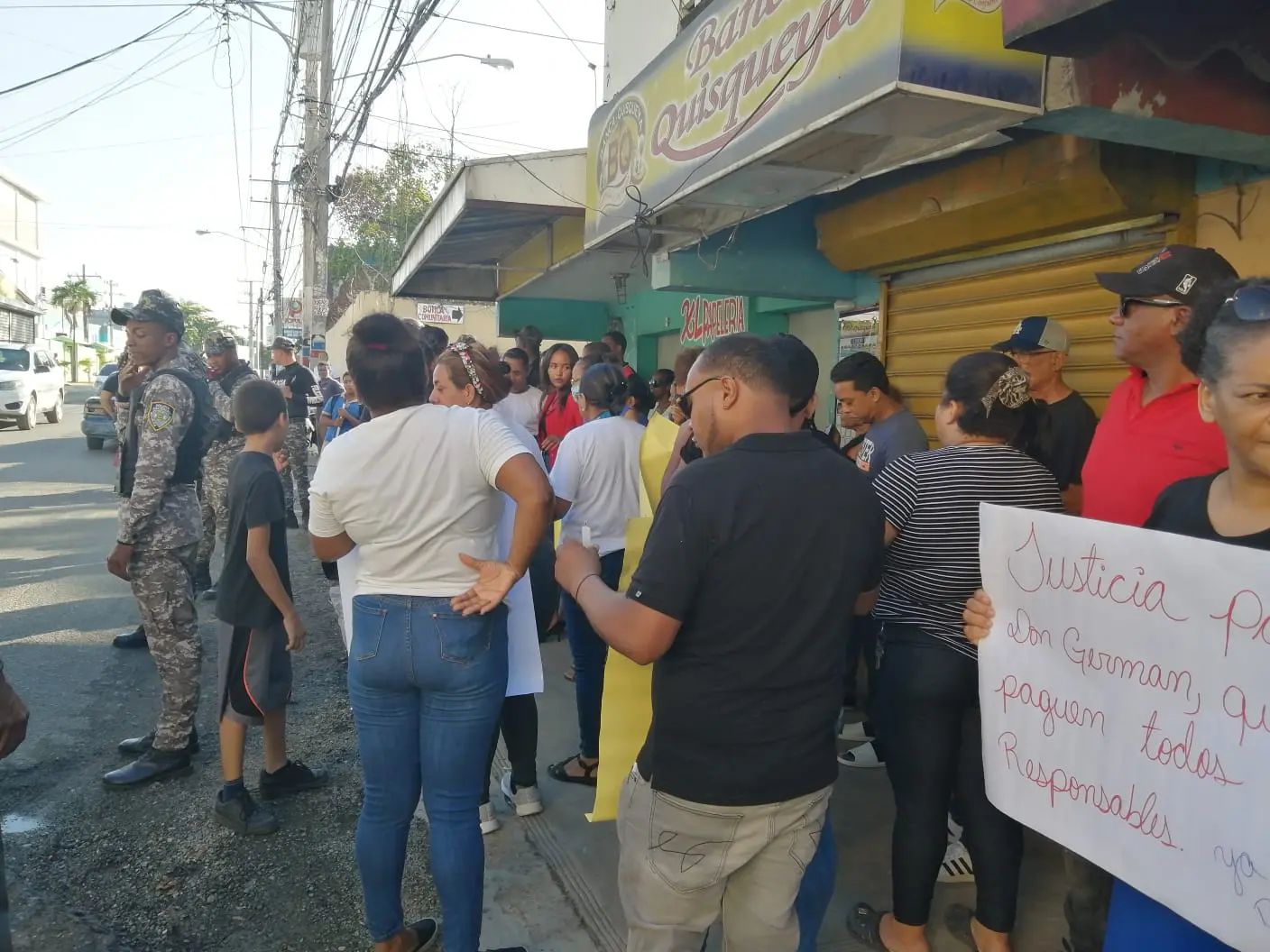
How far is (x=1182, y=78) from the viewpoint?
253cm

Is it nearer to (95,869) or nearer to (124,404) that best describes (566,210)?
(124,404)

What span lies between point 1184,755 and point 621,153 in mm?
4441

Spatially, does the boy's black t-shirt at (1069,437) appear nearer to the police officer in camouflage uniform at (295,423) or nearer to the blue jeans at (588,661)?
the blue jeans at (588,661)

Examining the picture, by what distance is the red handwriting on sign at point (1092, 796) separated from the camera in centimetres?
159

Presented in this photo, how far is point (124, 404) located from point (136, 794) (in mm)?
2187

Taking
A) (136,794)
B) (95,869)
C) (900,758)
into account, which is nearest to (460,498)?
(900,758)

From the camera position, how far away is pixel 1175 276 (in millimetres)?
2227

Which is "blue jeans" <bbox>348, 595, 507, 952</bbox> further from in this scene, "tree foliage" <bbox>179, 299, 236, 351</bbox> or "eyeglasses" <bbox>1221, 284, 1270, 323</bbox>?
"tree foliage" <bbox>179, 299, 236, 351</bbox>

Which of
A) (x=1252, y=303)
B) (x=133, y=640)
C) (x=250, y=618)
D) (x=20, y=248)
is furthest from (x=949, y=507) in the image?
(x=20, y=248)

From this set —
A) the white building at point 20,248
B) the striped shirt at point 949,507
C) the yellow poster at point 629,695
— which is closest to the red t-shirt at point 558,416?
the yellow poster at point 629,695

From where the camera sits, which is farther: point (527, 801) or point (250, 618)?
point (527, 801)

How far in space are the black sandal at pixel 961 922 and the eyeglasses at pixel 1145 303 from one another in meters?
1.89

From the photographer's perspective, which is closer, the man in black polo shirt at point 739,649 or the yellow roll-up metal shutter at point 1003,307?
the man in black polo shirt at point 739,649

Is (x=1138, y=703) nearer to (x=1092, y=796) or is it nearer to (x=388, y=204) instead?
(x=1092, y=796)
